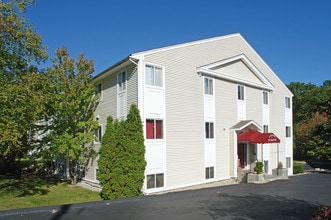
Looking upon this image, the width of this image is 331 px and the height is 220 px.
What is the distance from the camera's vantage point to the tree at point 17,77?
13312 millimetres

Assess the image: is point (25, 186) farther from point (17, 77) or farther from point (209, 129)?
point (209, 129)

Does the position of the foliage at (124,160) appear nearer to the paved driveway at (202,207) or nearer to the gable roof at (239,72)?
the paved driveway at (202,207)

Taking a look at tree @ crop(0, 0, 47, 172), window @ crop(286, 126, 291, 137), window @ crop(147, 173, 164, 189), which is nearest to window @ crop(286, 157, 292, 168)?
window @ crop(286, 126, 291, 137)

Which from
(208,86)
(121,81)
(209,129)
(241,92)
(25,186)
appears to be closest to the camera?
(121,81)

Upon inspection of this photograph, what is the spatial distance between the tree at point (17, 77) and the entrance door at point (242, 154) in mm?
15163

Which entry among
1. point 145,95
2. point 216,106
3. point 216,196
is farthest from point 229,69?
point 216,196

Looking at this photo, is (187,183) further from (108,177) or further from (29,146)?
(29,146)

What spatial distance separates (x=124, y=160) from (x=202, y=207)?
15.8 ft

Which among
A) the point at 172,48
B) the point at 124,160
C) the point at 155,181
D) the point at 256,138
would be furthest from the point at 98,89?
the point at 256,138

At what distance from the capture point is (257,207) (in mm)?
12422

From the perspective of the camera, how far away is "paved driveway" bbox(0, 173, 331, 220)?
35.3ft

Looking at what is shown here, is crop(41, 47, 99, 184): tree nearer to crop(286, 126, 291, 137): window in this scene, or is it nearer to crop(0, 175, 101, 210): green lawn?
crop(0, 175, 101, 210): green lawn

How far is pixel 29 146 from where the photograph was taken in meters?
20.4

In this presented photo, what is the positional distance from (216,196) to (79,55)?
1279 cm
